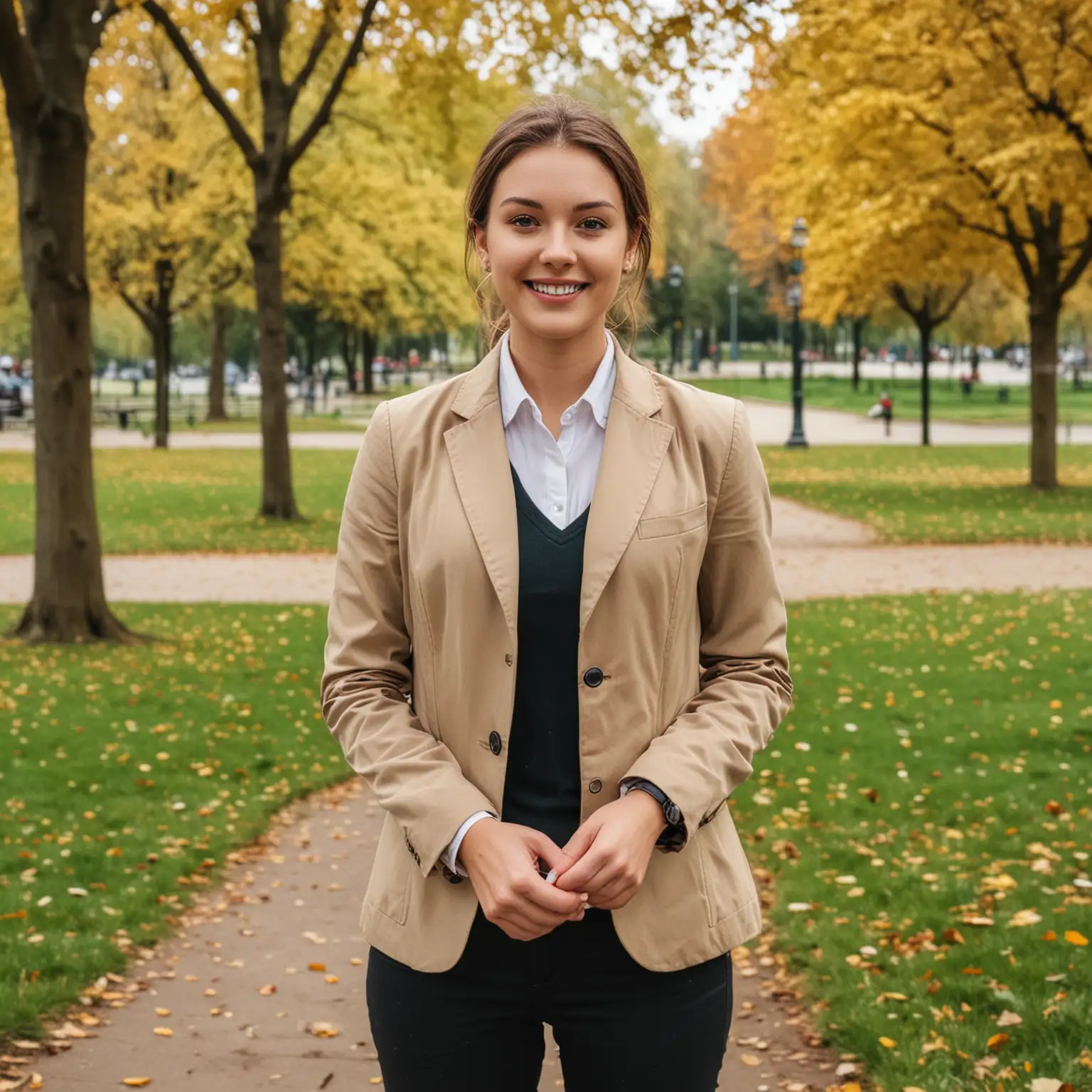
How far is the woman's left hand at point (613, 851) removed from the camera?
6.61 ft

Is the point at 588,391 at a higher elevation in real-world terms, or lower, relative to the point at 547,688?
higher

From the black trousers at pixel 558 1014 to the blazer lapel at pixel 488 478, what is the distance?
450 millimetres

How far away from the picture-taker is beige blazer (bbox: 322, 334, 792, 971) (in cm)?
215

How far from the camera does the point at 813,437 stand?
40125 mm

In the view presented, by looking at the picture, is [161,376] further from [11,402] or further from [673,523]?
[673,523]

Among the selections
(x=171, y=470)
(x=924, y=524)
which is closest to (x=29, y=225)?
(x=924, y=524)

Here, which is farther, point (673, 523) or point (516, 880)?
point (673, 523)

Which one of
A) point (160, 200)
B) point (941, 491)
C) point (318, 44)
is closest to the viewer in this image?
point (318, 44)

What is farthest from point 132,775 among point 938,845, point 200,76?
point 200,76

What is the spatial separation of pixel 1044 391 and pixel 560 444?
22.8 metres

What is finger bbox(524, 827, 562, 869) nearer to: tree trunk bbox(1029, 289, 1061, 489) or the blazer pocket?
the blazer pocket

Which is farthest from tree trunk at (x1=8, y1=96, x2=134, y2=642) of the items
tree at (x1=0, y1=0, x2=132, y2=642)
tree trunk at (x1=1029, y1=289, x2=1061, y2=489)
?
tree trunk at (x1=1029, y1=289, x2=1061, y2=489)

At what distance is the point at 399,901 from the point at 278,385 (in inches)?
712

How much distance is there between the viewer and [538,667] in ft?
7.16
